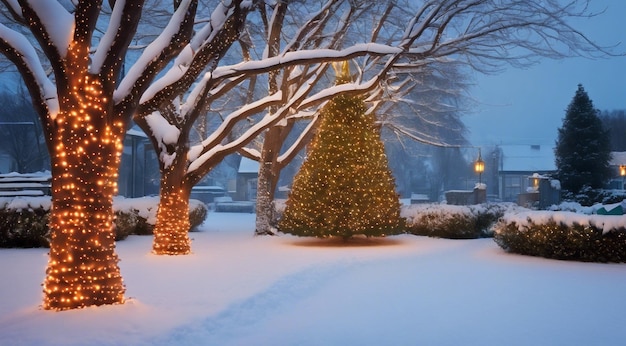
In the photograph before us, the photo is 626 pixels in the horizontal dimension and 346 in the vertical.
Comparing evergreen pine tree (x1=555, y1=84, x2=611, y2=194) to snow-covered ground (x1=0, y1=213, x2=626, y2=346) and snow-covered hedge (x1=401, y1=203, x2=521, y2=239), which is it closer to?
snow-covered hedge (x1=401, y1=203, x2=521, y2=239)

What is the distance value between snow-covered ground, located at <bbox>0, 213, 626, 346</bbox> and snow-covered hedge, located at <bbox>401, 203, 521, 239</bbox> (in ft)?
19.0

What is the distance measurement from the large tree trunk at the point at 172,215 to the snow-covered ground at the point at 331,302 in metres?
0.46

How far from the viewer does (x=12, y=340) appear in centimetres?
517

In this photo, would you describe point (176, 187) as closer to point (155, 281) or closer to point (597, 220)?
point (155, 281)

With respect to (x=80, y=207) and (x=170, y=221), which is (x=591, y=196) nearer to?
(x=170, y=221)

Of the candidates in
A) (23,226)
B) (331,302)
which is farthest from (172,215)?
(331,302)

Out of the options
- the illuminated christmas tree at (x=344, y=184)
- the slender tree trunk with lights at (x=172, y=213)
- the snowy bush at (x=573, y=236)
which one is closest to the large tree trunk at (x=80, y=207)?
the slender tree trunk with lights at (x=172, y=213)

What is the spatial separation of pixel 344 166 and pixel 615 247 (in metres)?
6.73

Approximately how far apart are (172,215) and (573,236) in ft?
27.8

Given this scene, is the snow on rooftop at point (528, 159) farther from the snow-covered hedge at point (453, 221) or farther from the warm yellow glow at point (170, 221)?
the warm yellow glow at point (170, 221)

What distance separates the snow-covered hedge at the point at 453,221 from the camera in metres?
18.4

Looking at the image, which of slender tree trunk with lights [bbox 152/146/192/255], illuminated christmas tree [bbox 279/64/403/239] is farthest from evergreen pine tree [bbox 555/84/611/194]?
slender tree trunk with lights [bbox 152/146/192/255]

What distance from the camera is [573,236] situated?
11867 millimetres

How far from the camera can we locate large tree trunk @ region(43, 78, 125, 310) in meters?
6.46
